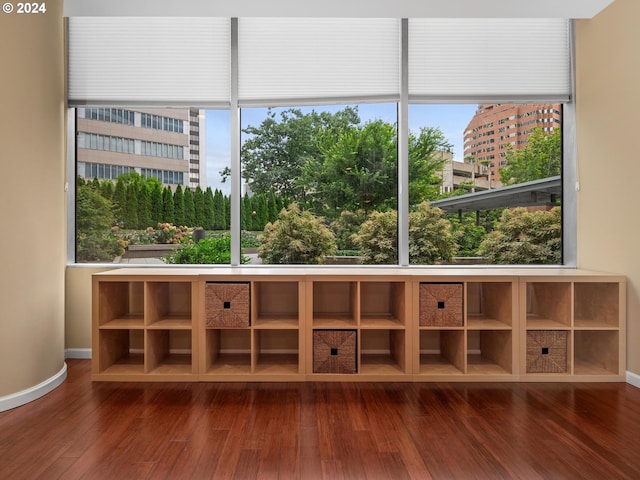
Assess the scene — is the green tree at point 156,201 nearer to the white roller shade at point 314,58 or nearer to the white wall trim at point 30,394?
Answer: the white roller shade at point 314,58

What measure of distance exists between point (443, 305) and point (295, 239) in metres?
1.48

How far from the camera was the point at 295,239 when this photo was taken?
390 centimetres

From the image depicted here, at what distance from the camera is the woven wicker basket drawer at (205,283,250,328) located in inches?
124

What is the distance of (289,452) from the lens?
214cm

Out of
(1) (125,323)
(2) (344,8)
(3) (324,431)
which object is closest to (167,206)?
(1) (125,323)

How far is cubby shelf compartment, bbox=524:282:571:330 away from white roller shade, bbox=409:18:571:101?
1.76 meters

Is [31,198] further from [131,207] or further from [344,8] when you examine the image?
[344,8]

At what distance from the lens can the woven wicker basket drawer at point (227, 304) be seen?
3145 millimetres

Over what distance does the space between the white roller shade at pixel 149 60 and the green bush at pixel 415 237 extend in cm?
180

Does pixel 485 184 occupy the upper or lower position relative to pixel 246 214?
upper

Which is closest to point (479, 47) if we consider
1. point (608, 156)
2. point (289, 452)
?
point (608, 156)

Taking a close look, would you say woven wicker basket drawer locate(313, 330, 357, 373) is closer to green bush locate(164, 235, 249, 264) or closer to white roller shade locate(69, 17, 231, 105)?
green bush locate(164, 235, 249, 264)

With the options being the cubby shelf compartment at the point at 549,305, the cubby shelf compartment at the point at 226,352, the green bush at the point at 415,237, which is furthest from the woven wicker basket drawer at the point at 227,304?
the cubby shelf compartment at the point at 549,305

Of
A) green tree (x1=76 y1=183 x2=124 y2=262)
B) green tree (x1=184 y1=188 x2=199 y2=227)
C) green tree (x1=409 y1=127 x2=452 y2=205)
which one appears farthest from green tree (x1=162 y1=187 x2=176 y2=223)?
green tree (x1=409 y1=127 x2=452 y2=205)
